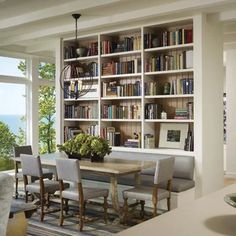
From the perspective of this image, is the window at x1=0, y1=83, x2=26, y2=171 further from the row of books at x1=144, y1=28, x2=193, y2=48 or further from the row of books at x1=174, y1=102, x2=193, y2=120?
the row of books at x1=174, y1=102, x2=193, y2=120

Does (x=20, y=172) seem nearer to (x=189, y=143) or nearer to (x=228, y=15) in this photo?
(x=189, y=143)

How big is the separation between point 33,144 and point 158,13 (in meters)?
4.80

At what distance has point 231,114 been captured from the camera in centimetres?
804

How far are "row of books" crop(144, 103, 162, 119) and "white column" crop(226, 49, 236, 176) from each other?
2.81 metres

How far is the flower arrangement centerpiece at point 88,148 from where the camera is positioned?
4852 millimetres

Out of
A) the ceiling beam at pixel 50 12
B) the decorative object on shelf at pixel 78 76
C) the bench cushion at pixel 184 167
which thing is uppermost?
the ceiling beam at pixel 50 12

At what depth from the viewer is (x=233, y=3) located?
4715 mm

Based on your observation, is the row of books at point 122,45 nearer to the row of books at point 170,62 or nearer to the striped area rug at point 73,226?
the row of books at point 170,62

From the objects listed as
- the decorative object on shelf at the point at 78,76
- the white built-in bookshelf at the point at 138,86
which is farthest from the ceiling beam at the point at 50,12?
the white built-in bookshelf at the point at 138,86

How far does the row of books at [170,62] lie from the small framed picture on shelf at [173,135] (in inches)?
36.3

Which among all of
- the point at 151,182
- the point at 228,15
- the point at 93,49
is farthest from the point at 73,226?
the point at 228,15

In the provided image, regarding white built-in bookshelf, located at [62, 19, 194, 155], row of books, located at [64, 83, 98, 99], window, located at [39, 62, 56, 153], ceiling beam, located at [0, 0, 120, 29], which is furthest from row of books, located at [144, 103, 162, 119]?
window, located at [39, 62, 56, 153]

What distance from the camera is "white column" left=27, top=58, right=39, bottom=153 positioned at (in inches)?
335

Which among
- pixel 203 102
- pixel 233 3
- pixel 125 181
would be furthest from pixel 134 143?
pixel 233 3
